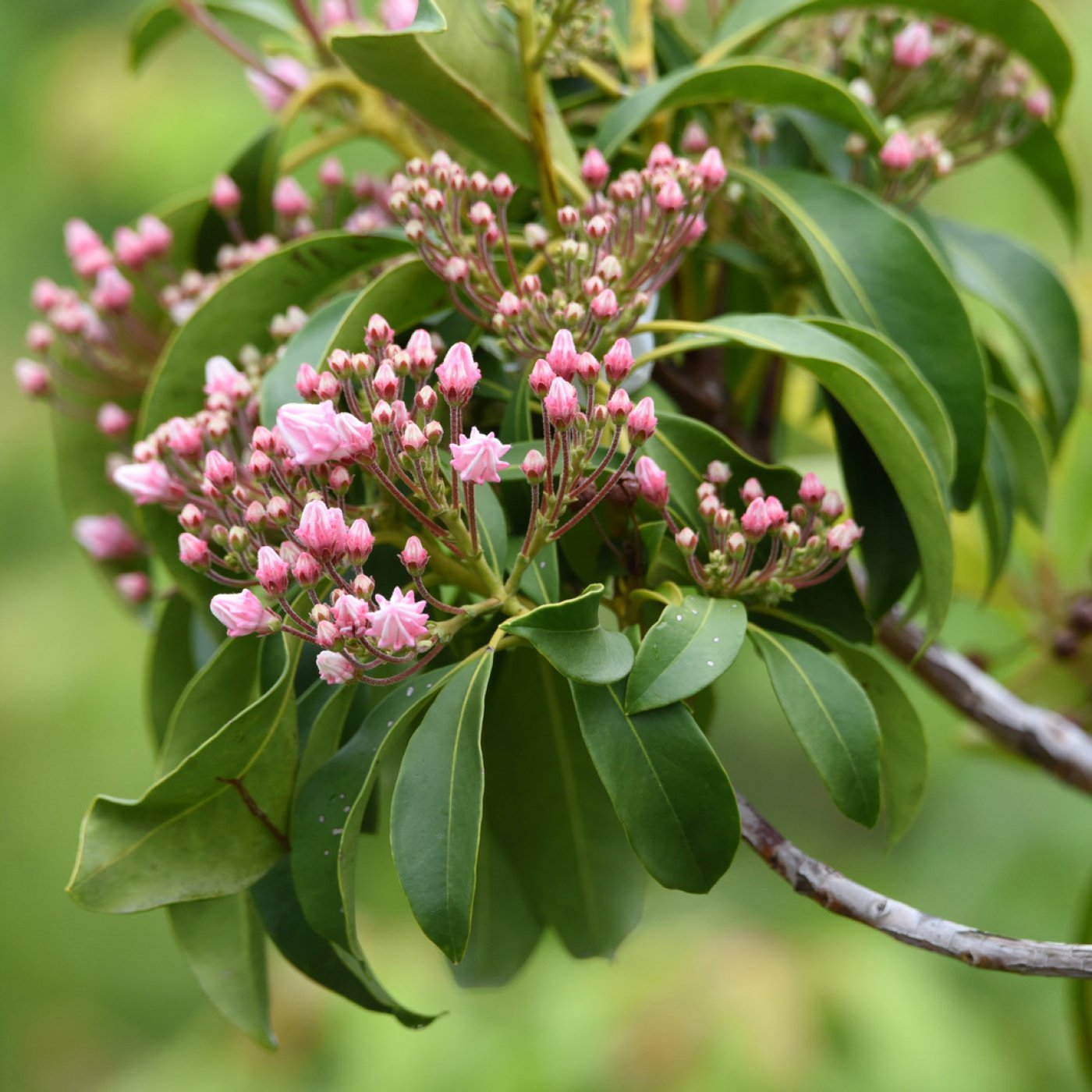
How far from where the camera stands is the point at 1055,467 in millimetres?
1349

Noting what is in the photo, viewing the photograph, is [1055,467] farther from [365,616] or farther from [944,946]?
[365,616]

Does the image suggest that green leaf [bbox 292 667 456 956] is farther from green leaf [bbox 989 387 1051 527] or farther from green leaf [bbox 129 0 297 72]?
green leaf [bbox 129 0 297 72]

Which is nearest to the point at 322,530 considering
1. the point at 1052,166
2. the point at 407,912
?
the point at 1052,166

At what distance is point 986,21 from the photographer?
2.78ft

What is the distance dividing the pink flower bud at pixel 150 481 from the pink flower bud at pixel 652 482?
0.85ft

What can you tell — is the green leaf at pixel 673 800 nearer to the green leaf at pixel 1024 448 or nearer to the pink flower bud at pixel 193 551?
the pink flower bud at pixel 193 551

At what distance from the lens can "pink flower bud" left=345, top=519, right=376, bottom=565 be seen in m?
0.56

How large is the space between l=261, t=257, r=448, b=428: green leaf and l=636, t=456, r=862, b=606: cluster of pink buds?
17 centimetres

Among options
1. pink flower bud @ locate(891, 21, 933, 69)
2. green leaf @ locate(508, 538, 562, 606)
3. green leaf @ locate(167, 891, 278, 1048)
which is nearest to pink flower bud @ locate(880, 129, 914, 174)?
pink flower bud @ locate(891, 21, 933, 69)

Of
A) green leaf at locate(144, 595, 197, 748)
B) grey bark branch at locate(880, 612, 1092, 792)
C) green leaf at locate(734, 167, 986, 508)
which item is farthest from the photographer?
grey bark branch at locate(880, 612, 1092, 792)

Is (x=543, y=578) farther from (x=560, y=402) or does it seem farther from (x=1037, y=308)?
(x=1037, y=308)

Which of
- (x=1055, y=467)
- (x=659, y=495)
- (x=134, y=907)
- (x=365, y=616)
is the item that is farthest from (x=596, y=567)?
(x=1055, y=467)

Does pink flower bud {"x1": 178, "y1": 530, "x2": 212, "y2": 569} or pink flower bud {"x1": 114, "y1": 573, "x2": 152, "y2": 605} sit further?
pink flower bud {"x1": 114, "y1": 573, "x2": 152, "y2": 605}

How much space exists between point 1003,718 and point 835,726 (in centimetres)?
48
